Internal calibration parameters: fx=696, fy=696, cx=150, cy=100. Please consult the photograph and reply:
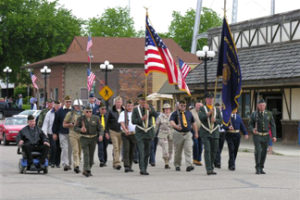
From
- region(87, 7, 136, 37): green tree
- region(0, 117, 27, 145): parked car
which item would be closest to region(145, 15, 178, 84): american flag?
region(0, 117, 27, 145): parked car

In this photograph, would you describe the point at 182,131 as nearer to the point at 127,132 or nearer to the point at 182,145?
the point at 182,145

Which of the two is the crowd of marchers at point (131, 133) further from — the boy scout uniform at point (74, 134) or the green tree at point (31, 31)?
the green tree at point (31, 31)

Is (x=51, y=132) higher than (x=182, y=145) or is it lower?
higher

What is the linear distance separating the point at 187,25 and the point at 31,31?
122 ft

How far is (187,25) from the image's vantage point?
347 ft

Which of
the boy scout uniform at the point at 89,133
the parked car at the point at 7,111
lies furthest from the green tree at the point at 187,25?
the boy scout uniform at the point at 89,133

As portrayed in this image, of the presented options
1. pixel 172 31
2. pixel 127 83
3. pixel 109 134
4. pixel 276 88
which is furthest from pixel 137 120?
pixel 172 31

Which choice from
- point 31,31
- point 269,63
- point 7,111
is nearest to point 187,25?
point 31,31

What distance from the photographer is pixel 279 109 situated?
3403 centimetres

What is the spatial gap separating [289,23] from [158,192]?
959 inches

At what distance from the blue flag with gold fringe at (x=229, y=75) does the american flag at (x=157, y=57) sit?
1433 mm

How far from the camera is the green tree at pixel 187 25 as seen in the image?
105 metres

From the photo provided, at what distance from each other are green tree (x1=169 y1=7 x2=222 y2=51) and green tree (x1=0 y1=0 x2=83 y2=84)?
29921 mm

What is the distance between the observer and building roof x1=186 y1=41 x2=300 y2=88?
104ft
